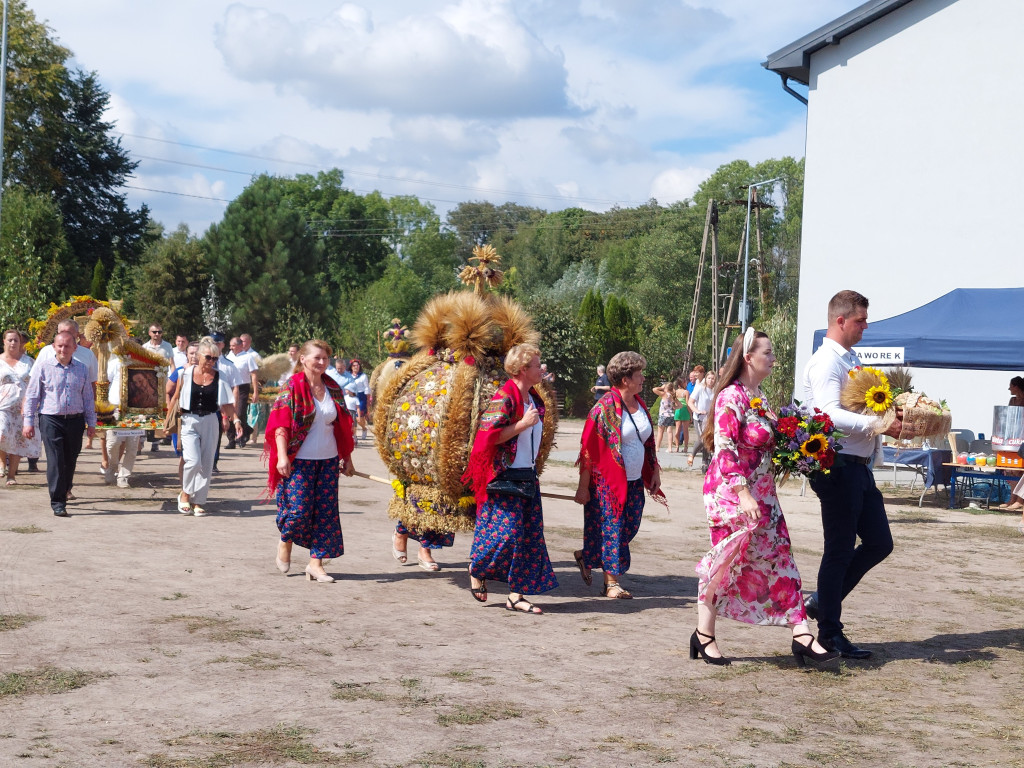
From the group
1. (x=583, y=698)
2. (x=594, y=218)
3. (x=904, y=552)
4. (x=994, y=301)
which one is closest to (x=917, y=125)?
(x=994, y=301)

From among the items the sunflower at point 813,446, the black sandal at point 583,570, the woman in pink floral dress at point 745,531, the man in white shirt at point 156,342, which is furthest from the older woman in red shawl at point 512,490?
the man in white shirt at point 156,342

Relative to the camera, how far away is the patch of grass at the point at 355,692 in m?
5.23

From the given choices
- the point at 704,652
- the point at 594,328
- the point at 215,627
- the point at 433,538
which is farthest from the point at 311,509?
the point at 594,328

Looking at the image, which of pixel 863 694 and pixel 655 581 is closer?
pixel 863 694

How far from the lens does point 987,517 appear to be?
1426 cm

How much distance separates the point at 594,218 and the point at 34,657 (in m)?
78.8

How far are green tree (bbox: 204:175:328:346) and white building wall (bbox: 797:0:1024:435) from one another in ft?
92.7

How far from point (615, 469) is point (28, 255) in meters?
25.9

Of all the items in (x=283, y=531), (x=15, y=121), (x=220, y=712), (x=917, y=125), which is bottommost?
(x=220, y=712)

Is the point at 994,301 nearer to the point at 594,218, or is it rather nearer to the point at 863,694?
the point at 863,694

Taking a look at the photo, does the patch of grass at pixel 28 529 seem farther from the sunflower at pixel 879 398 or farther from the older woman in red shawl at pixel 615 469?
the sunflower at pixel 879 398

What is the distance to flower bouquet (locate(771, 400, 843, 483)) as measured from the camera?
5.84 metres

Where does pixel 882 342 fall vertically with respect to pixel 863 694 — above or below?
above

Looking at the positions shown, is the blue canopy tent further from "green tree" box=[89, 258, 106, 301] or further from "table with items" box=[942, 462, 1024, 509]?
"green tree" box=[89, 258, 106, 301]
